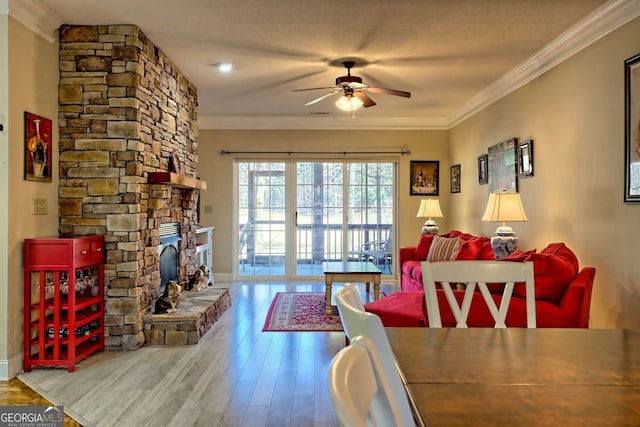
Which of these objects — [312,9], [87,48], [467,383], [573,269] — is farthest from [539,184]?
[87,48]

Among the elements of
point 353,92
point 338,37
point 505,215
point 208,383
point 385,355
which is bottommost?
point 208,383

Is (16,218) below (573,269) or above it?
above

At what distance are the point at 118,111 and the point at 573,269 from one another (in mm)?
3704

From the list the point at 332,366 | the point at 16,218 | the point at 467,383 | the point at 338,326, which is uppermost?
the point at 16,218

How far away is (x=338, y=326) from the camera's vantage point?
4.48 metres

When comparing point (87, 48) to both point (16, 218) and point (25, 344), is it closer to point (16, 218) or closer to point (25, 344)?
point (16, 218)

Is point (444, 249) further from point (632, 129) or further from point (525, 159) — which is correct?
point (632, 129)

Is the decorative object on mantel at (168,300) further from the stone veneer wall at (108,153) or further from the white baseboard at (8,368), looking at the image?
the white baseboard at (8,368)

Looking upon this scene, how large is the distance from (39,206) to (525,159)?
4482mm

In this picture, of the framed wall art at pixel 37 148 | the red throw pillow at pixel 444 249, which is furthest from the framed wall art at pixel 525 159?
the framed wall art at pixel 37 148

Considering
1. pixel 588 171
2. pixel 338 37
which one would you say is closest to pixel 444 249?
pixel 588 171

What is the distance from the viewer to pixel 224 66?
4672mm

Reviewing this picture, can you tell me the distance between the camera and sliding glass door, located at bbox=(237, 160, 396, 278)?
7453 millimetres

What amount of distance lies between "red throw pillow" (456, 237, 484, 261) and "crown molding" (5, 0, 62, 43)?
443 cm
